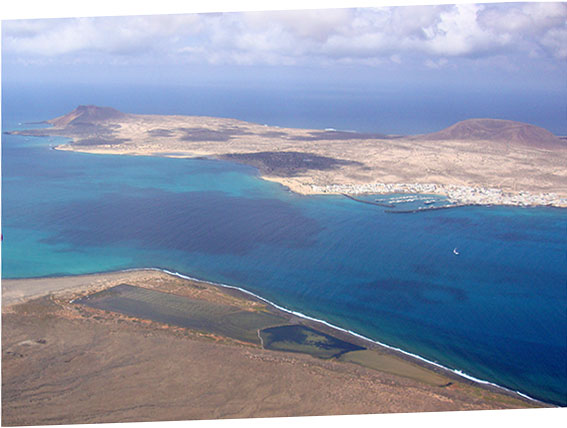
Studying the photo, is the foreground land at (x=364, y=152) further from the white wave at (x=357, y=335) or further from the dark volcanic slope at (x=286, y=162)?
the white wave at (x=357, y=335)

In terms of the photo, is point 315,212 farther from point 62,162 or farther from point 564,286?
point 62,162

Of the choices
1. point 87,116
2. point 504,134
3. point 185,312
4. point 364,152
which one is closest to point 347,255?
point 185,312

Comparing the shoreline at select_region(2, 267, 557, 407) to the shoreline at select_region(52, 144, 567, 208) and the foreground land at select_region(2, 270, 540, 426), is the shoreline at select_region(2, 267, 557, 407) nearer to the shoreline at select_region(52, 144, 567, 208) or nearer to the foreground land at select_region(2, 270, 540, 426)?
the foreground land at select_region(2, 270, 540, 426)

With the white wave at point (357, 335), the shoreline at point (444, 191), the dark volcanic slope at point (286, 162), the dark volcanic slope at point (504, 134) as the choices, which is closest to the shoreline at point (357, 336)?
the white wave at point (357, 335)

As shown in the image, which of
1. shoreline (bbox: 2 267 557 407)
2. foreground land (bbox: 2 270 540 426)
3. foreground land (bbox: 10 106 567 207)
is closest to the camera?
foreground land (bbox: 2 270 540 426)

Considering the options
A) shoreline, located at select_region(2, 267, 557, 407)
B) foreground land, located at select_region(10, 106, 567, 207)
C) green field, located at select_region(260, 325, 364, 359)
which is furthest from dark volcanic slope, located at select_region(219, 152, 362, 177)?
green field, located at select_region(260, 325, 364, 359)
